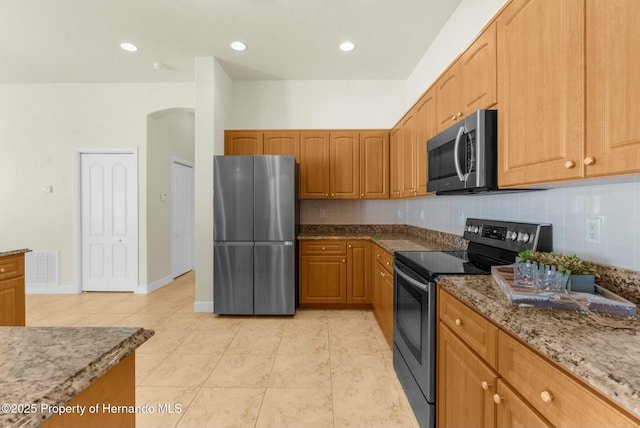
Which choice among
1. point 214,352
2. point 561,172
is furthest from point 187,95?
point 561,172

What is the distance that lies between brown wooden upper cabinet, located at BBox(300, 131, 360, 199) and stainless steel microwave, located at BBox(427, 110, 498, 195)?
1883 mm

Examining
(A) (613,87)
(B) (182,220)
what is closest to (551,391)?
(A) (613,87)

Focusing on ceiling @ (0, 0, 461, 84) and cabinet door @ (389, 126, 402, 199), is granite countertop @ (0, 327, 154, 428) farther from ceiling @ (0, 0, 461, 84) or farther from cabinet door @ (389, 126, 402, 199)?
cabinet door @ (389, 126, 402, 199)

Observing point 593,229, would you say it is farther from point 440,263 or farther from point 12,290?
point 12,290

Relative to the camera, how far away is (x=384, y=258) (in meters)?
2.84

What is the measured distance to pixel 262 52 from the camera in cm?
343

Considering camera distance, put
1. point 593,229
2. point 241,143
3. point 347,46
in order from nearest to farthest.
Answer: point 593,229
point 347,46
point 241,143

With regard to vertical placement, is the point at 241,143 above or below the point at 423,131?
above

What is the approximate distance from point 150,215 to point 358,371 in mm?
3800

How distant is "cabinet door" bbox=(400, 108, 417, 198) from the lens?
290cm

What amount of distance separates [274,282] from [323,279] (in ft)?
2.00

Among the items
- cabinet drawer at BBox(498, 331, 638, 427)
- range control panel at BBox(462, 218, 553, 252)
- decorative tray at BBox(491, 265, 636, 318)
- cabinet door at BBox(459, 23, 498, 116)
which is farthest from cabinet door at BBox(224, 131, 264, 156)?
cabinet drawer at BBox(498, 331, 638, 427)

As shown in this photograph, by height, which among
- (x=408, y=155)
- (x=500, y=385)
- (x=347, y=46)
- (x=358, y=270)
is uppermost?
(x=347, y=46)

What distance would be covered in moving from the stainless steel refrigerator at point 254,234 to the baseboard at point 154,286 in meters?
1.68
